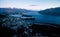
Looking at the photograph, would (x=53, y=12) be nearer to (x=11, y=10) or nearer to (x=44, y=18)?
(x=44, y=18)

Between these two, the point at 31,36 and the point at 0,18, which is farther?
the point at 0,18

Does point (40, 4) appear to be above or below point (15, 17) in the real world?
above

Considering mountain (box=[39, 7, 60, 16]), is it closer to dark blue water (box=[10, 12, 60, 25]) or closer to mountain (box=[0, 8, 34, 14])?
→ dark blue water (box=[10, 12, 60, 25])

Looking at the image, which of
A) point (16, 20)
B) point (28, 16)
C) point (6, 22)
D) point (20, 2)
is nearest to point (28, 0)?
point (20, 2)

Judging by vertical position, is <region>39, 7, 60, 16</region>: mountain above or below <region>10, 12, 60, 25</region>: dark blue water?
above

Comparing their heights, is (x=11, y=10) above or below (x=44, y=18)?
above

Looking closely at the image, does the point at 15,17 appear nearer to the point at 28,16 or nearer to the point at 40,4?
the point at 28,16

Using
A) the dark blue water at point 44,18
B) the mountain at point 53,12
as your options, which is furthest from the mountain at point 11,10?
the mountain at point 53,12

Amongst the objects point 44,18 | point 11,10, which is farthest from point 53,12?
point 11,10

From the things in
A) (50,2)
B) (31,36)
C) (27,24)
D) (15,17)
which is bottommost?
(31,36)

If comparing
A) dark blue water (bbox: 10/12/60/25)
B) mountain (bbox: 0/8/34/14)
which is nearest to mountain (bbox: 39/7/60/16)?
dark blue water (bbox: 10/12/60/25)
